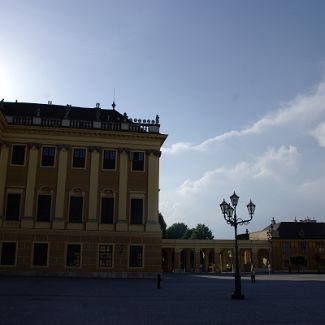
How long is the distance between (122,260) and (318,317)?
28850 mm

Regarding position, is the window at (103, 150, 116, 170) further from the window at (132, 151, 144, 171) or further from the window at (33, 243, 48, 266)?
the window at (33, 243, 48, 266)

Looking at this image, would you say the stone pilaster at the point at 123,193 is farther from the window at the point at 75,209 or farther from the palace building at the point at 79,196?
the window at the point at 75,209

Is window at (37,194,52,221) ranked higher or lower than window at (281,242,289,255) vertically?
higher

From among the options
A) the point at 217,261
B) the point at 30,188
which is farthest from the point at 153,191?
the point at 217,261

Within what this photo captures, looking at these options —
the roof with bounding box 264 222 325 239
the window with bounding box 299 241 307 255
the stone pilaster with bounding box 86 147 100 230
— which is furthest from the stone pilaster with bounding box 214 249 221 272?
the stone pilaster with bounding box 86 147 100 230

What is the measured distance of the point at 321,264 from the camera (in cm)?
8256

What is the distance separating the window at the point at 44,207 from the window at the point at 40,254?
→ 2.55 m

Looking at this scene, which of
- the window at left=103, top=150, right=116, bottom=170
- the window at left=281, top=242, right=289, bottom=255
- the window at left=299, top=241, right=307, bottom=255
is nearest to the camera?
the window at left=103, top=150, right=116, bottom=170

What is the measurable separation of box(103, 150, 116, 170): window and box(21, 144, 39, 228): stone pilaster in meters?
6.73

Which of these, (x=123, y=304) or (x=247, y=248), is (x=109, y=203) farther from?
(x=247, y=248)

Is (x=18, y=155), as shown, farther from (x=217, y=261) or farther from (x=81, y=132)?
(x=217, y=261)

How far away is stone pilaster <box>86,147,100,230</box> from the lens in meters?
42.2

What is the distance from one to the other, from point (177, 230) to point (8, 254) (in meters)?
110

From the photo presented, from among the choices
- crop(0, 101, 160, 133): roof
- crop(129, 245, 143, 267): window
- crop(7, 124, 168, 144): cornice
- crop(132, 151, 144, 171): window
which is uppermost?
crop(0, 101, 160, 133): roof
